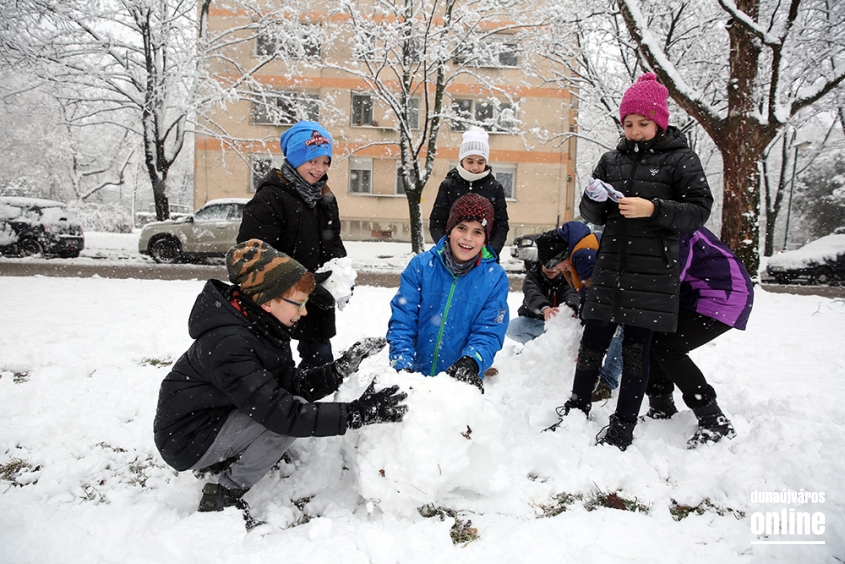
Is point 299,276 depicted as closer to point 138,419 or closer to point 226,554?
point 226,554

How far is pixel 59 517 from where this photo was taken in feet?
6.41

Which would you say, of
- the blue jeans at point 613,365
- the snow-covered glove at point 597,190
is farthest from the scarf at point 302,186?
the blue jeans at point 613,365

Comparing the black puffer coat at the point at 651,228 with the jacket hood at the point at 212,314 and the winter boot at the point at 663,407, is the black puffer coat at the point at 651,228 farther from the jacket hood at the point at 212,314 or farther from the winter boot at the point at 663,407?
the jacket hood at the point at 212,314

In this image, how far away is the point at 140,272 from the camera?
982 centimetres

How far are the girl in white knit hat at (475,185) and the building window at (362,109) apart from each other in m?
16.9

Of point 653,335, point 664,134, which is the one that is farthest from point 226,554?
point 664,134

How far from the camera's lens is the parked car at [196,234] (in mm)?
11609

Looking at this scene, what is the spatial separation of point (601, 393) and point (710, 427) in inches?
29.4

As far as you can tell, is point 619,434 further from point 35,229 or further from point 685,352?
point 35,229

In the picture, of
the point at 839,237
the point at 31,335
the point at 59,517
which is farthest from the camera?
the point at 839,237

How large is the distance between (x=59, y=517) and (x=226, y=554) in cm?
77

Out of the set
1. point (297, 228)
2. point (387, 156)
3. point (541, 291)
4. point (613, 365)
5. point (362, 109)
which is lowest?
point (613, 365)

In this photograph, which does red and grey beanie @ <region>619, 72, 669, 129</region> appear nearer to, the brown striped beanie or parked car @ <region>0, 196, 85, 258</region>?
the brown striped beanie

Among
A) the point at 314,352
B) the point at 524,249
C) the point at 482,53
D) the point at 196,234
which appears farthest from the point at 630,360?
the point at 482,53
